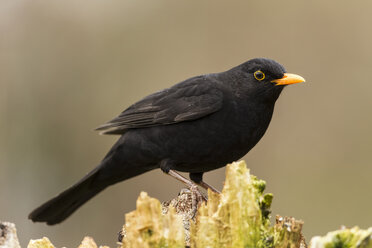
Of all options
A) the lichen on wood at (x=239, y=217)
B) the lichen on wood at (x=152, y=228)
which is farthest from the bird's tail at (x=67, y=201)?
the lichen on wood at (x=239, y=217)

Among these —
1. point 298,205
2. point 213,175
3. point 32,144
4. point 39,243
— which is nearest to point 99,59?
point 32,144

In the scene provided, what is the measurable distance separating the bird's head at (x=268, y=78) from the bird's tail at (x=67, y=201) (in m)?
1.67

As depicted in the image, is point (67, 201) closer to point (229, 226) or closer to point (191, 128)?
point (191, 128)

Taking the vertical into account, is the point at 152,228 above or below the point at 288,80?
below

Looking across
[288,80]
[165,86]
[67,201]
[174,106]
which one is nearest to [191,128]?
[174,106]

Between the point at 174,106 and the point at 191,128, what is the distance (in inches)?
15.1

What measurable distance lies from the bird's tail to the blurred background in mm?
2268

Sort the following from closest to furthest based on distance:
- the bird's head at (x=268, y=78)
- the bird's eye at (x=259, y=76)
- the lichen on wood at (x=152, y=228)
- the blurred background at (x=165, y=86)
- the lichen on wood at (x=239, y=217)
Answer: the lichen on wood at (x=152, y=228) < the lichen on wood at (x=239, y=217) < the bird's head at (x=268, y=78) < the bird's eye at (x=259, y=76) < the blurred background at (x=165, y=86)

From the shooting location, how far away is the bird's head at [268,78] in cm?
571

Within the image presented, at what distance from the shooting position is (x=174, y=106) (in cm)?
599

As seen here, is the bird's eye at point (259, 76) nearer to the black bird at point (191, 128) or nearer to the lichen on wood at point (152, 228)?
the black bird at point (191, 128)

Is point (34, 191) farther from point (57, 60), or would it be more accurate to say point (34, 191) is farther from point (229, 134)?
point (229, 134)

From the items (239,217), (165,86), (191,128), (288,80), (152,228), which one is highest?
(165,86)

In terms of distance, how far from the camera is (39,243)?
4.28m
